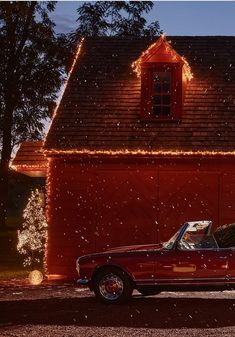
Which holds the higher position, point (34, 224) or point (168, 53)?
point (168, 53)

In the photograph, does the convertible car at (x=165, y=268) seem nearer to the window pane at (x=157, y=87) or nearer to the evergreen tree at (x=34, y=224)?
the evergreen tree at (x=34, y=224)

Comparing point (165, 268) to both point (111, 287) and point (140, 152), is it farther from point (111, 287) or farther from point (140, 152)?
point (140, 152)

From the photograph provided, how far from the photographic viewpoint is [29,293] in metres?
16.8

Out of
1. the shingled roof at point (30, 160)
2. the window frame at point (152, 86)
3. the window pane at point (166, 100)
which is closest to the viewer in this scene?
the window frame at point (152, 86)

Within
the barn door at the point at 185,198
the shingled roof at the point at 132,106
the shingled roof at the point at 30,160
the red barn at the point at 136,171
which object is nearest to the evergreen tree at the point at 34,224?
the shingled roof at the point at 30,160

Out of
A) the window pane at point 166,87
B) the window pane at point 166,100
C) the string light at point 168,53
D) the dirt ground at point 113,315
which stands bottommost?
the dirt ground at point 113,315

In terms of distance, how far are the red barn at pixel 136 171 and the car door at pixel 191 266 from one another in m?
5.72

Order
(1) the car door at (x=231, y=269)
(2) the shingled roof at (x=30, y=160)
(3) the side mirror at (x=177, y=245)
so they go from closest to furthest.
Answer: (1) the car door at (x=231, y=269) < (3) the side mirror at (x=177, y=245) < (2) the shingled roof at (x=30, y=160)

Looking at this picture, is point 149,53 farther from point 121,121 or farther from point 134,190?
point 134,190

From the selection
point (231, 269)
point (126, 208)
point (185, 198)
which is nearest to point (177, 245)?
point (231, 269)

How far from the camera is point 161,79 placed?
2161 cm

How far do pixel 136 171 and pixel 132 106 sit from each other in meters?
2.10

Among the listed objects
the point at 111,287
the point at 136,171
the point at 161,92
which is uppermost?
the point at 161,92

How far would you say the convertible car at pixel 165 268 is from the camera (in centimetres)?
1409
